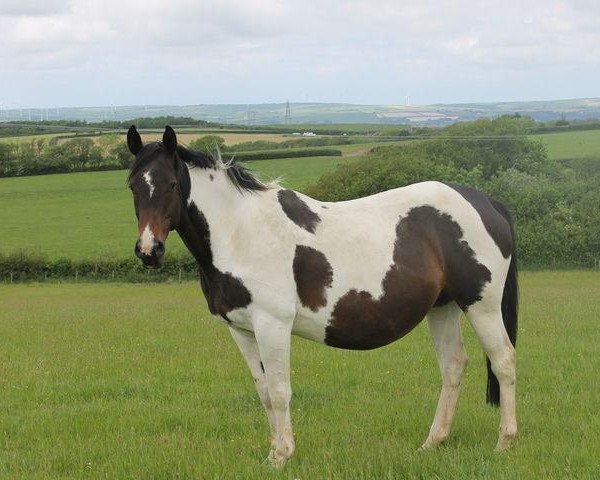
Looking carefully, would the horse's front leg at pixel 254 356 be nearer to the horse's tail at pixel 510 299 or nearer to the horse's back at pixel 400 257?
the horse's back at pixel 400 257

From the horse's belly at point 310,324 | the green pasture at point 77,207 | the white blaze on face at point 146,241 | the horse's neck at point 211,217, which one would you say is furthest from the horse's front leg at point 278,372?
the green pasture at point 77,207

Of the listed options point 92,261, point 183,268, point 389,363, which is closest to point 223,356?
point 389,363

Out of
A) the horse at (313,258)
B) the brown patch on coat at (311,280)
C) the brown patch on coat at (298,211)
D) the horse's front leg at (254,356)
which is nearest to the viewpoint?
the horse at (313,258)

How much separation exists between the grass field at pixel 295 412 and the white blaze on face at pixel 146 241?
1.71 metres

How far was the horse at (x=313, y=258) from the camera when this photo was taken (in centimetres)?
538

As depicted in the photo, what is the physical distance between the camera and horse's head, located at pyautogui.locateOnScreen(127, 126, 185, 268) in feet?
16.4

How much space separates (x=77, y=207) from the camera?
61281mm

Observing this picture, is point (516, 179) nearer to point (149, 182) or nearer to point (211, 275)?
point (211, 275)

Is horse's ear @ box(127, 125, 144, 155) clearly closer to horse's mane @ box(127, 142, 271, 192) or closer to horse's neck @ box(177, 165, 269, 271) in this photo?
horse's mane @ box(127, 142, 271, 192)

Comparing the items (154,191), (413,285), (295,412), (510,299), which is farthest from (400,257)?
(295,412)

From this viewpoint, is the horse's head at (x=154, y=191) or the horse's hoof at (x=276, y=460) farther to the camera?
the horse's hoof at (x=276, y=460)

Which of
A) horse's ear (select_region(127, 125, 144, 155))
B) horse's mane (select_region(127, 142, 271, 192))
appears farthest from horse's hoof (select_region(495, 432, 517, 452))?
horse's ear (select_region(127, 125, 144, 155))

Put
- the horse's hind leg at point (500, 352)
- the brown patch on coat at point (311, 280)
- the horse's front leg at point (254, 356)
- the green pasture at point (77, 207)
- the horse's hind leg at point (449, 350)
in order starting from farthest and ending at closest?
the green pasture at point (77, 207) → the horse's hind leg at point (449, 350) → the horse's hind leg at point (500, 352) → the horse's front leg at point (254, 356) → the brown patch on coat at point (311, 280)

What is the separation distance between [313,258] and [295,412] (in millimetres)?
2395
